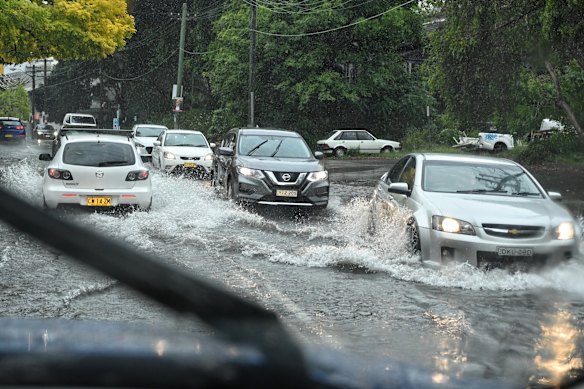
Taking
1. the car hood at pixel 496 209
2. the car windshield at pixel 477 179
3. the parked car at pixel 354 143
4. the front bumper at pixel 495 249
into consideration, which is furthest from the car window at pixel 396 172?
the parked car at pixel 354 143

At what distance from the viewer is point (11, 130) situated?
43438mm

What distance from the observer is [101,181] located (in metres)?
12.5

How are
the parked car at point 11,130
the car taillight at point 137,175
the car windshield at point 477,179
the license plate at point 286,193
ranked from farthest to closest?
the parked car at point 11,130 → the license plate at point 286,193 → the car taillight at point 137,175 → the car windshield at point 477,179

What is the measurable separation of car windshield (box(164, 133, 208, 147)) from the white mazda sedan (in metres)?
10.4

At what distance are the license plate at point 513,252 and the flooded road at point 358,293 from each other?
9.6 inches

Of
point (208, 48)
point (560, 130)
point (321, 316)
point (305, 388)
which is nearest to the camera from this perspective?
point (305, 388)

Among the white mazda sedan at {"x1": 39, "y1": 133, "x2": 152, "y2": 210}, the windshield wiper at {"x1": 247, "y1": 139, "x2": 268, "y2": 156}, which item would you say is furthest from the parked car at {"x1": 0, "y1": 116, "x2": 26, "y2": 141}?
the white mazda sedan at {"x1": 39, "y1": 133, "x2": 152, "y2": 210}

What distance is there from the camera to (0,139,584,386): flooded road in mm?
5457

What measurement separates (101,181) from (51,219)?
38.2 ft

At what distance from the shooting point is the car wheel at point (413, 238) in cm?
877

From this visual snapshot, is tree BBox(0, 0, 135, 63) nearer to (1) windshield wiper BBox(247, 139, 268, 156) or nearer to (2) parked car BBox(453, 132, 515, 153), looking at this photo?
(1) windshield wiper BBox(247, 139, 268, 156)

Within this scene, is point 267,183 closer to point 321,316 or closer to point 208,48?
point 321,316

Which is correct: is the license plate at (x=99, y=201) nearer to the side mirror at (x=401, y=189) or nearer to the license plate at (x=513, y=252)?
the side mirror at (x=401, y=189)

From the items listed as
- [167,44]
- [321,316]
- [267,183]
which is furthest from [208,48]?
[321,316]
